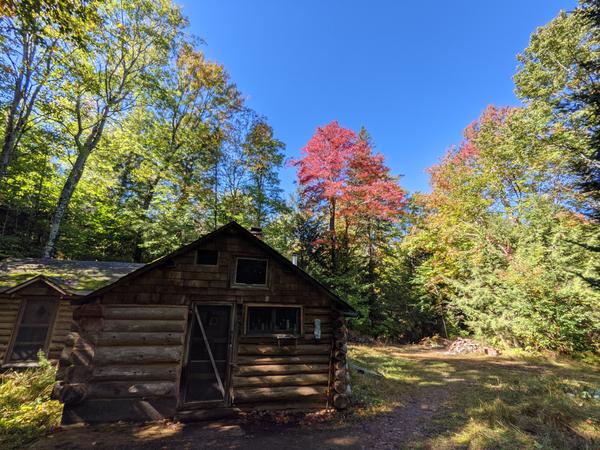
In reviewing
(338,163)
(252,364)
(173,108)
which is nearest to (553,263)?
(338,163)

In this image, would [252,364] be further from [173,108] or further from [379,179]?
[173,108]

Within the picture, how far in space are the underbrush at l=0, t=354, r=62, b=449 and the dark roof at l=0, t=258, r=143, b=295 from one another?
247cm

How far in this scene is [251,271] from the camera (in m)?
8.37

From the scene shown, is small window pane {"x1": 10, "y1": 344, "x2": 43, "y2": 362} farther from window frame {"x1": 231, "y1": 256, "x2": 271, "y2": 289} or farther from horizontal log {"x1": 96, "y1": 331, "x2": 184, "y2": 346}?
window frame {"x1": 231, "y1": 256, "x2": 271, "y2": 289}

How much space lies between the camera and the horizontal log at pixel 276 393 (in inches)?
293

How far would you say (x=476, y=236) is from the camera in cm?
2011

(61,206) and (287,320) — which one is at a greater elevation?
(61,206)

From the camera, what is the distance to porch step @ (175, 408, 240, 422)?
6.96 m

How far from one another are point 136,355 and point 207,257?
10.3 feet

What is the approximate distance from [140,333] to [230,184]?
1580 cm

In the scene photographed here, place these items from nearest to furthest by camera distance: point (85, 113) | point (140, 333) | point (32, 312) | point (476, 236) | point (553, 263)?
point (140, 333)
point (32, 312)
point (553, 263)
point (85, 113)
point (476, 236)

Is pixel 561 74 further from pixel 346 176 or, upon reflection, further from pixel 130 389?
pixel 130 389

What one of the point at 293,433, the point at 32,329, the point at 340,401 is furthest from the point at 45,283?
the point at 340,401

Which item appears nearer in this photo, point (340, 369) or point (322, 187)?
point (340, 369)
